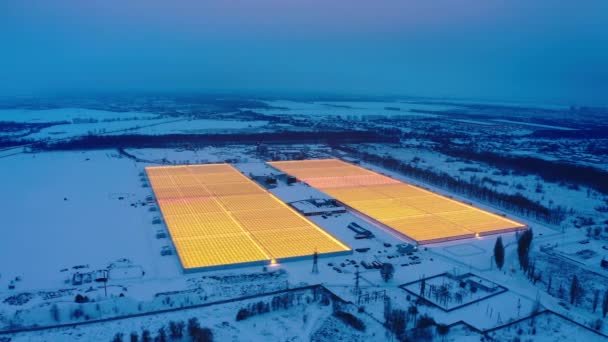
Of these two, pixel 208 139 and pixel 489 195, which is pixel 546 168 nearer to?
pixel 489 195

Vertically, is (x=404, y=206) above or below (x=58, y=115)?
below

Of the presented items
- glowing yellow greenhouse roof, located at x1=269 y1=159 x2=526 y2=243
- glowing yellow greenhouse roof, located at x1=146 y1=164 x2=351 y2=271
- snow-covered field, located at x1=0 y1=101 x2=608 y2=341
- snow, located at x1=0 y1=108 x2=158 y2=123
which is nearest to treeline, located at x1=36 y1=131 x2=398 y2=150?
snow-covered field, located at x1=0 y1=101 x2=608 y2=341

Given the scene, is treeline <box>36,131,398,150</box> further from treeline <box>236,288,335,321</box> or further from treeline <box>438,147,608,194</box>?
treeline <box>236,288,335,321</box>

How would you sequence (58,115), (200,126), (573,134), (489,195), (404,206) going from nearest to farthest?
(404,206) → (489,195) → (573,134) → (200,126) → (58,115)

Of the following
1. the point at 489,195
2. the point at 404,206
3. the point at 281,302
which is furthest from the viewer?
the point at 489,195

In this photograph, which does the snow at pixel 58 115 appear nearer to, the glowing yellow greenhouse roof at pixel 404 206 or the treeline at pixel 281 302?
the glowing yellow greenhouse roof at pixel 404 206

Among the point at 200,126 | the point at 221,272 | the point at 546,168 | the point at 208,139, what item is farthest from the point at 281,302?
the point at 200,126

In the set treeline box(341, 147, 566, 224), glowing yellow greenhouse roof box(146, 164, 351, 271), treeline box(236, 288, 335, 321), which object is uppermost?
treeline box(341, 147, 566, 224)
